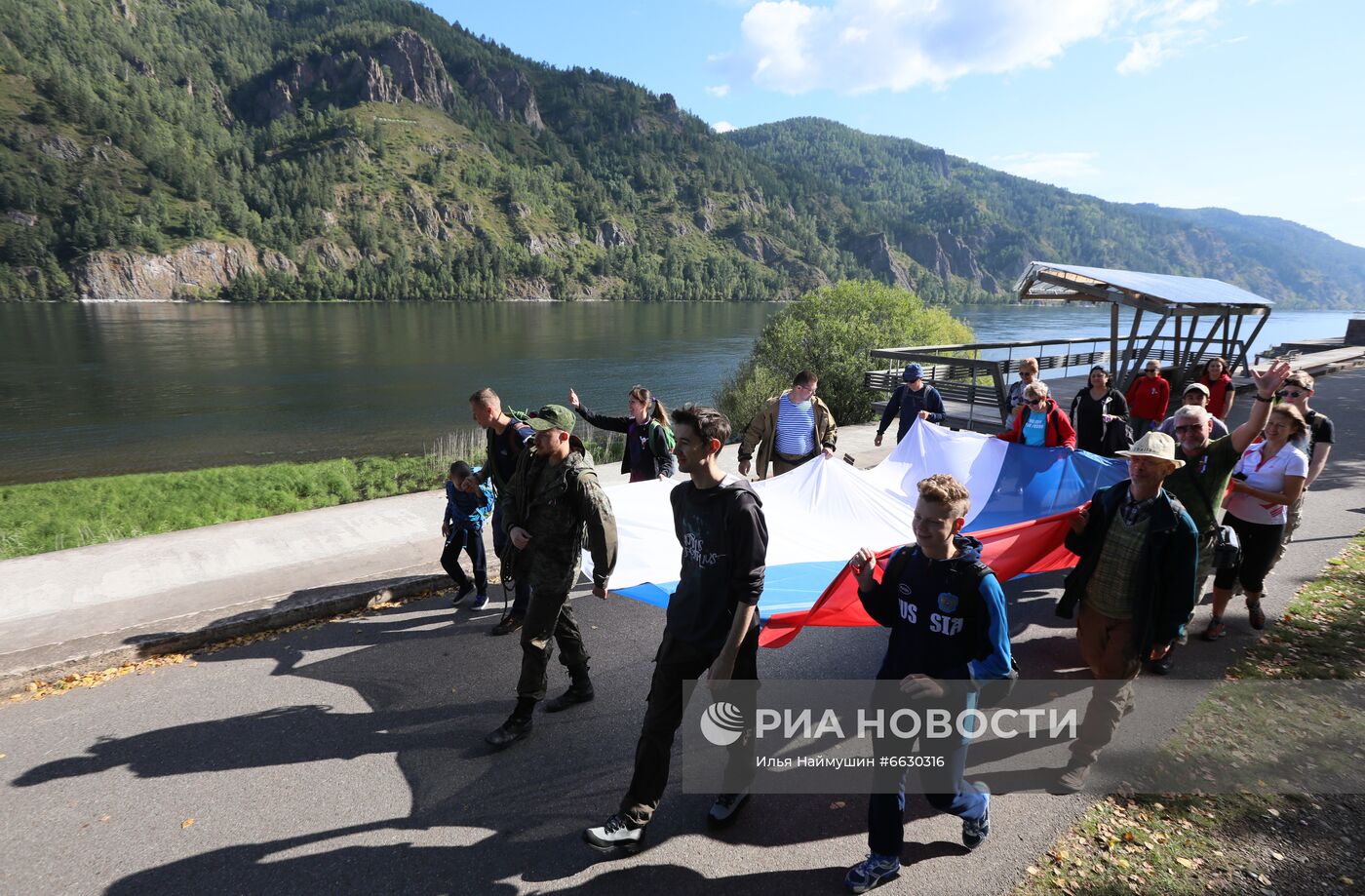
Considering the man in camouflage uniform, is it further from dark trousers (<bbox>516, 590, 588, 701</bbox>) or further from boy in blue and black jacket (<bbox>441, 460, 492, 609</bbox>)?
boy in blue and black jacket (<bbox>441, 460, 492, 609</bbox>)

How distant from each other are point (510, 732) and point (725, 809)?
155 cm

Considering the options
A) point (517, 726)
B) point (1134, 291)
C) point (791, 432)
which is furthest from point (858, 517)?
point (1134, 291)

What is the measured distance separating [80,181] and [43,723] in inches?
8277

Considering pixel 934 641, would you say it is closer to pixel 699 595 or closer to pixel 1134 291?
pixel 699 595

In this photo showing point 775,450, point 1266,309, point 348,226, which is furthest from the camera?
point 348,226

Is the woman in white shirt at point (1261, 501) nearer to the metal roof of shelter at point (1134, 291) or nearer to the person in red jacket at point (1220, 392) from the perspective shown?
the person in red jacket at point (1220, 392)

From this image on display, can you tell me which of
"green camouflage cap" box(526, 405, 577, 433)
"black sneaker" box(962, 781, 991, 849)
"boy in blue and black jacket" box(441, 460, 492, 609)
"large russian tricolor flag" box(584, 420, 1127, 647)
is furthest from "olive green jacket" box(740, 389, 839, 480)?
"black sneaker" box(962, 781, 991, 849)

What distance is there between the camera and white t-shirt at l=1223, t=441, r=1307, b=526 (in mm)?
5125

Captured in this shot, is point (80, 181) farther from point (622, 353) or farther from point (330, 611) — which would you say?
point (330, 611)

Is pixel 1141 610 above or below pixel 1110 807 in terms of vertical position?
above

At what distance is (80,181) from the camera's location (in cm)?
15538

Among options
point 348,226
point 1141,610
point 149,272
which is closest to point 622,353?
point 1141,610

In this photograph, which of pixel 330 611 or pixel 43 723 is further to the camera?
pixel 330 611

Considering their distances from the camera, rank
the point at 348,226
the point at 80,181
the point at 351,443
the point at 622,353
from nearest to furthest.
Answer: the point at 351,443 → the point at 622,353 → the point at 80,181 → the point at 348,226
